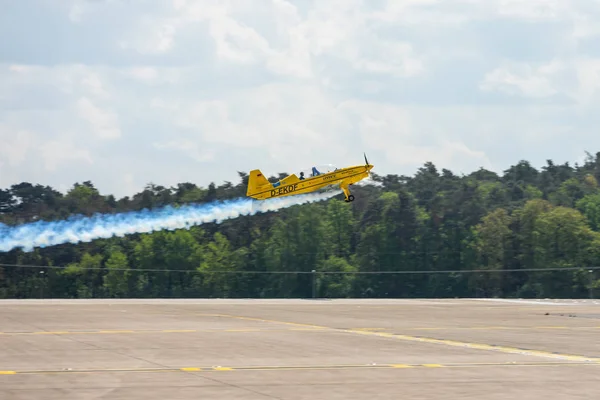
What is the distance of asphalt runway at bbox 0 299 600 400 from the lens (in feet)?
63.6

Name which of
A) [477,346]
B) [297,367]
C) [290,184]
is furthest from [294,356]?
[290,184]

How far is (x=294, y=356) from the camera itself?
25.9 metres

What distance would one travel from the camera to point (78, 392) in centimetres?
1873

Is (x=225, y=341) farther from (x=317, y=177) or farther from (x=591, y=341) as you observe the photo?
(x=317, y=177)

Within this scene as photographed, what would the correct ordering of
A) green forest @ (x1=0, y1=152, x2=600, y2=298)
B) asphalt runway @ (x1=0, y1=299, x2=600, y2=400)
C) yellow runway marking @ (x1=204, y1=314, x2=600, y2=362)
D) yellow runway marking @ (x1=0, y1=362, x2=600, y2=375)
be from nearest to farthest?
asphalt runway @ (x1=0, y1=299, x2=600, y2=400) → yellow runway marking @ (x1=0, y1=362, x2=600, y2=375) → yellow runway marking @ (x1=204, y1=314, x2=600, y2=362) → green forest @ (x1=0, y1=152, x2=600, y2=298)

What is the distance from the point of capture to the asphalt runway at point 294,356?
19.4m

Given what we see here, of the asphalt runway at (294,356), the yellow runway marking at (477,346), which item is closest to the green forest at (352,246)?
the asphalt runway at (294,356)

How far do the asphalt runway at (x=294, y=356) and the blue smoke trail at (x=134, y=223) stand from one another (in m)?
12.1

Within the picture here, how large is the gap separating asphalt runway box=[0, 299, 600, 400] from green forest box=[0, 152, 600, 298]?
148 ft

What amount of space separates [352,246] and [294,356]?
116 meters

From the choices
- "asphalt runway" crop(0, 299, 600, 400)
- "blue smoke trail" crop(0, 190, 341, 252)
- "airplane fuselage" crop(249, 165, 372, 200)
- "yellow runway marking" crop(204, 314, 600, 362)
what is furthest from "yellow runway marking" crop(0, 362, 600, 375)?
"airplane fuselage" crop(249, 165, 372, 200)

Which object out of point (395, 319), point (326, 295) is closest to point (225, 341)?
point (395, 319)

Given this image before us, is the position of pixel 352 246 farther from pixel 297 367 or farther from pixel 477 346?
pixel 297 367

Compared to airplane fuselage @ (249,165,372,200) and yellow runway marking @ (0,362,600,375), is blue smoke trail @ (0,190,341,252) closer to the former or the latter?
airplane fuselage @ (249,165,372,200)
